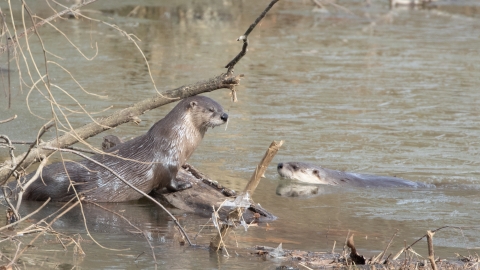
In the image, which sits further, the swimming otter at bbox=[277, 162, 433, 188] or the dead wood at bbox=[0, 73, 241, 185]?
the swimming otter at bbox=[277, 162, 433, 188]

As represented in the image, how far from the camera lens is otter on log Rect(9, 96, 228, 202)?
5.42 metres

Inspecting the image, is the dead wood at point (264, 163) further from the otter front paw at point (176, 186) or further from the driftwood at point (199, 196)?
the otter front paw at point (176, 186)

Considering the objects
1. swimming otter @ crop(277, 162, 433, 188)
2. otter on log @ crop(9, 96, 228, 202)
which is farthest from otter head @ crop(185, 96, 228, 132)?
swimming otter @ crop(277, 162, 433, 188)

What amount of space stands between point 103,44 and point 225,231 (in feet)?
31.3

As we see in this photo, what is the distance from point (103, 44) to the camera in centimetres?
1318

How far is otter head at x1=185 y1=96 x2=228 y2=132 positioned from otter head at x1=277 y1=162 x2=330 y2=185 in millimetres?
1151

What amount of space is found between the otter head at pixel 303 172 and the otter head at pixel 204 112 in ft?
3.78

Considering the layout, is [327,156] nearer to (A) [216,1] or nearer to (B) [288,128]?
(B) [288,128]

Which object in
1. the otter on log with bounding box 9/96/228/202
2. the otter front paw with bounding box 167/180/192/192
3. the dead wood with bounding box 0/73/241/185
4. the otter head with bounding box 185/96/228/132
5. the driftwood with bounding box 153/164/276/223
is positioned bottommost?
the driftwood with bounding box 153/164/276/223

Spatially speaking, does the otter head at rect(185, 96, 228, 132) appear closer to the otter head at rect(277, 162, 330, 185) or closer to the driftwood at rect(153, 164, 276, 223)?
the driftwood at rect(153, 164, 276, 223)

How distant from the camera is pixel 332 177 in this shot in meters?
6.62

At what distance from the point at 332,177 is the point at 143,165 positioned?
69.1 inches

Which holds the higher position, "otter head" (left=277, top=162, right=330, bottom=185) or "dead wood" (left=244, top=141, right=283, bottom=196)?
"dead wood" (left=244, top=141, right=283, bottom=196)

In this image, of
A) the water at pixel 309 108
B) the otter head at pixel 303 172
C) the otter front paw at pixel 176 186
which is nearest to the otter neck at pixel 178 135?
the otter front paw at pixel 176 186
